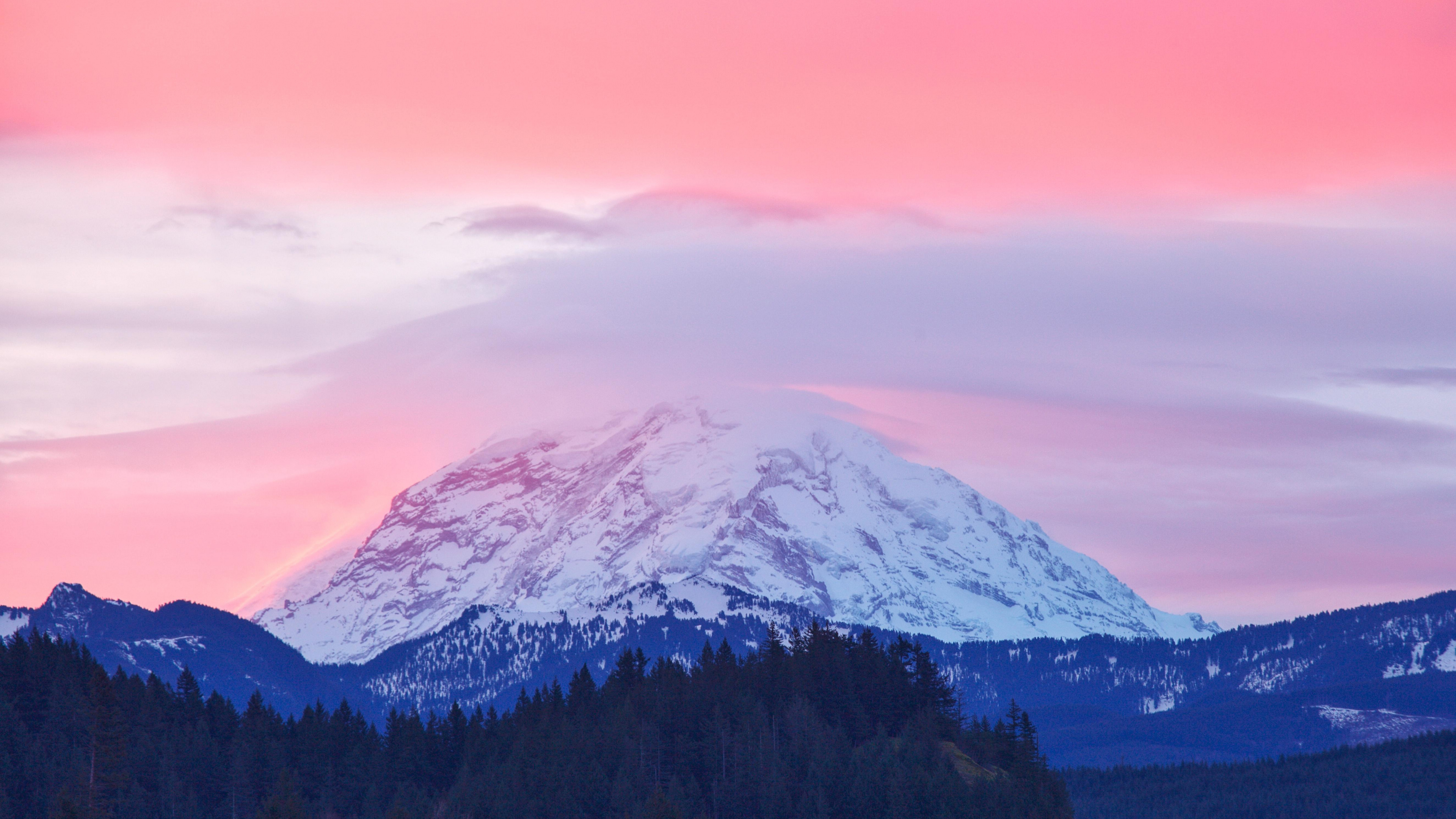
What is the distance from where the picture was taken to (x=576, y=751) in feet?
566

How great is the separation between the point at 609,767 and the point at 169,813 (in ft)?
133

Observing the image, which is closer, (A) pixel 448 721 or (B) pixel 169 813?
(B) pixel 169 813

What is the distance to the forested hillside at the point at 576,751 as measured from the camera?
158625 millimetres

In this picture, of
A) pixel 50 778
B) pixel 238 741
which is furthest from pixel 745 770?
pixel 50 778

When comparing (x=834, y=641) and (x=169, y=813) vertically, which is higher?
(x=834, y=641)

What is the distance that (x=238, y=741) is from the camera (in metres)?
176

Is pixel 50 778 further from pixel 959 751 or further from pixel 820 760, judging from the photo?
pixel 959 751

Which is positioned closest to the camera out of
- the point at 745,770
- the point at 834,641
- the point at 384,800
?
the point at 745,770

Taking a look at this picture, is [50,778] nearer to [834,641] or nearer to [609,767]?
[609,767]

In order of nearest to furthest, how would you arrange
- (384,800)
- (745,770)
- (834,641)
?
(745,770) < (384,800) < (834,641)

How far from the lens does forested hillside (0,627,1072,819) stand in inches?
6245

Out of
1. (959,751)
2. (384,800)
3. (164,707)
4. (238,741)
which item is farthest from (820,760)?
(164,707)

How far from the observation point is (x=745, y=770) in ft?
547

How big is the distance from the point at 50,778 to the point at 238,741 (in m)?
23.7
